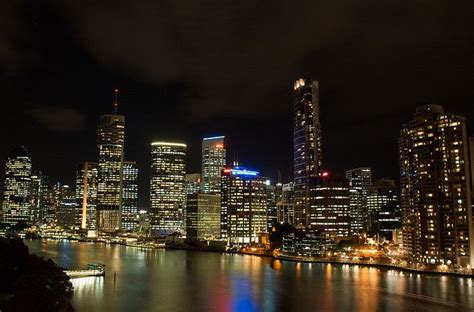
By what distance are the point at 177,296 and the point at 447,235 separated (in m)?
41.9

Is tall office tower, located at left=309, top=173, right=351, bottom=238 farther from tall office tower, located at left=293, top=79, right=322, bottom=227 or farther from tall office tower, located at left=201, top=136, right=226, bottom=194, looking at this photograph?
tall office tower, located at left=201, top=136, right=226, bottom=194

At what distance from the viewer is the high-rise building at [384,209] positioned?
125 meters

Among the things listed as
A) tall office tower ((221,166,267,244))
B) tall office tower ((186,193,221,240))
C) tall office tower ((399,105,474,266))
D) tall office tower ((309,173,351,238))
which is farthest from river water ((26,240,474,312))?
tall office tower ((186,193,221,240))

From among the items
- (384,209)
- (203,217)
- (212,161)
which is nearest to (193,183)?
(212,161)

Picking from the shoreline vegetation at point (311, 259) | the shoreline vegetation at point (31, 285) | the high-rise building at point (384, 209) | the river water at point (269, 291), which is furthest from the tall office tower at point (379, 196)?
the shoreline vegetation at point (31, 285)

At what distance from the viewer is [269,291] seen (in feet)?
151

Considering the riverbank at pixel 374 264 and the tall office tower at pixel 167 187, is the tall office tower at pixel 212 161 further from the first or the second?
the riverbank at pixel 374 264

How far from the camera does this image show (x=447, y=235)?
65.8m

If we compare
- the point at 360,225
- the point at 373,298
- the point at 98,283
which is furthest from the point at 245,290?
the point at 360,225

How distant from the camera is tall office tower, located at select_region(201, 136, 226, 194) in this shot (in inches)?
7323

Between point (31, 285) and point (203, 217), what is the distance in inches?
4635

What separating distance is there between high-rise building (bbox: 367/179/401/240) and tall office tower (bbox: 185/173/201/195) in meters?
66.7

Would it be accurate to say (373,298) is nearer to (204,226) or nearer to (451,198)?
(451,198)

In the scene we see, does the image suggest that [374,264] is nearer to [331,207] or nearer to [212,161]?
[331,207]
